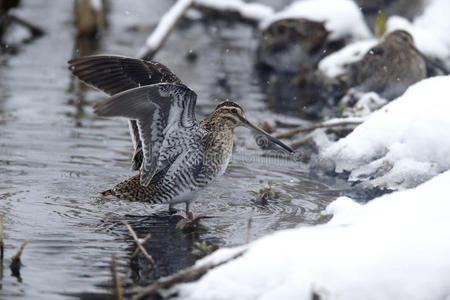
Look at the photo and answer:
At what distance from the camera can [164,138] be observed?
5402 millimetres

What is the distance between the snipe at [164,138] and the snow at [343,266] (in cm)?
162

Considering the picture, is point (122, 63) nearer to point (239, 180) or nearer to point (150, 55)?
point (239, 180)

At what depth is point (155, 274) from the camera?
4348mm

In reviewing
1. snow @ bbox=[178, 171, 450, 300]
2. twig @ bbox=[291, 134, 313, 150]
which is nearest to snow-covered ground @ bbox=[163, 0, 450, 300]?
snow @ bbox=[178, 171, 450, 300]

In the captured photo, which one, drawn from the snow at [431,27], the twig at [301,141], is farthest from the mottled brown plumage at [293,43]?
the twig at [301,141]

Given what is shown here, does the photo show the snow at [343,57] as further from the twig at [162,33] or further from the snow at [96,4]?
the snow at [96,4]

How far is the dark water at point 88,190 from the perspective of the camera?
4453 mm

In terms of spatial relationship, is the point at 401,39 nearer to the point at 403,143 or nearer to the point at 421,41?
the point at 421,41

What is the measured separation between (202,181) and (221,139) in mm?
367

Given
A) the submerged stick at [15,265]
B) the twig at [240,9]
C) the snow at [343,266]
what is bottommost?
the submerged stick at [15,265]

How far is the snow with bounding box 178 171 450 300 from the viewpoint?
3.54 meters

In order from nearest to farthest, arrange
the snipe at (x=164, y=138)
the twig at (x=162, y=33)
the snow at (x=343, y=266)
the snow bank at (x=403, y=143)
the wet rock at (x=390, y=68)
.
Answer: the snow at (x=343, y=266)
the snipe at (x=164, y=138)
the snow bank at (x=403, y=143)
the wet rock at (x=390, y=68)
the twig at (x=162, y=33)

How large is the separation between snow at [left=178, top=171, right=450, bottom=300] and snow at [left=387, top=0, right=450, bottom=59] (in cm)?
582

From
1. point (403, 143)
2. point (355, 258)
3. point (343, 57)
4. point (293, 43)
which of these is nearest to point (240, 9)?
point (293, 43)
